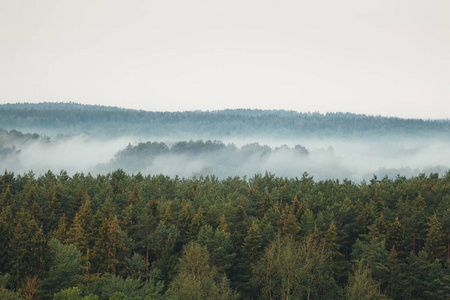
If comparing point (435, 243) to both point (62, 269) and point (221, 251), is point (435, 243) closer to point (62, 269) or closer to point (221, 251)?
point (221, 251)

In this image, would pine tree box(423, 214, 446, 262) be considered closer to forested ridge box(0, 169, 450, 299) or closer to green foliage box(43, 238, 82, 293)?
forested ridge box(0, 169, 450, 299)

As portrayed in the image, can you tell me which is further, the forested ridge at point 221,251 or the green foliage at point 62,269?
the forested ridge at point 221,251

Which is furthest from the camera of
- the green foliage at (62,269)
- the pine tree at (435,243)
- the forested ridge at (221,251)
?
the pine tree at (435,243)

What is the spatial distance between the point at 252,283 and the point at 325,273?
25.0 feet

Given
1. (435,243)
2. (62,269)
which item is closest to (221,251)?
(62,269)

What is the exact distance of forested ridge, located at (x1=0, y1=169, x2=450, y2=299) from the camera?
43.0 metres

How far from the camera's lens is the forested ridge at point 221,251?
4300 cm

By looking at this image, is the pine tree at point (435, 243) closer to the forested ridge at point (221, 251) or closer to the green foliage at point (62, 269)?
the forested ridge at point (221, 251)

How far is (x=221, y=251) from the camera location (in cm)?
5538

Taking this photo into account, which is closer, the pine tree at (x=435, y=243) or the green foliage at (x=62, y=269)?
the green foliage at (x=62, y=269)

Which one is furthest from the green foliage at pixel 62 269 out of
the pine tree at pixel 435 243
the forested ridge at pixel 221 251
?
the pine tree at pixel 435 243

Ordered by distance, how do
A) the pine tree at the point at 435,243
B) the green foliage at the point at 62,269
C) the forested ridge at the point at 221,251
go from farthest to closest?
the pine tree at the point at 435,243 < the forested ridge at the point at 221,251 < the green foliage at the point at 62,269

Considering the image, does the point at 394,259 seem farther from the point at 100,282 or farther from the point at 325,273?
the point at 100,282

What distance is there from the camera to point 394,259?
178 feet
